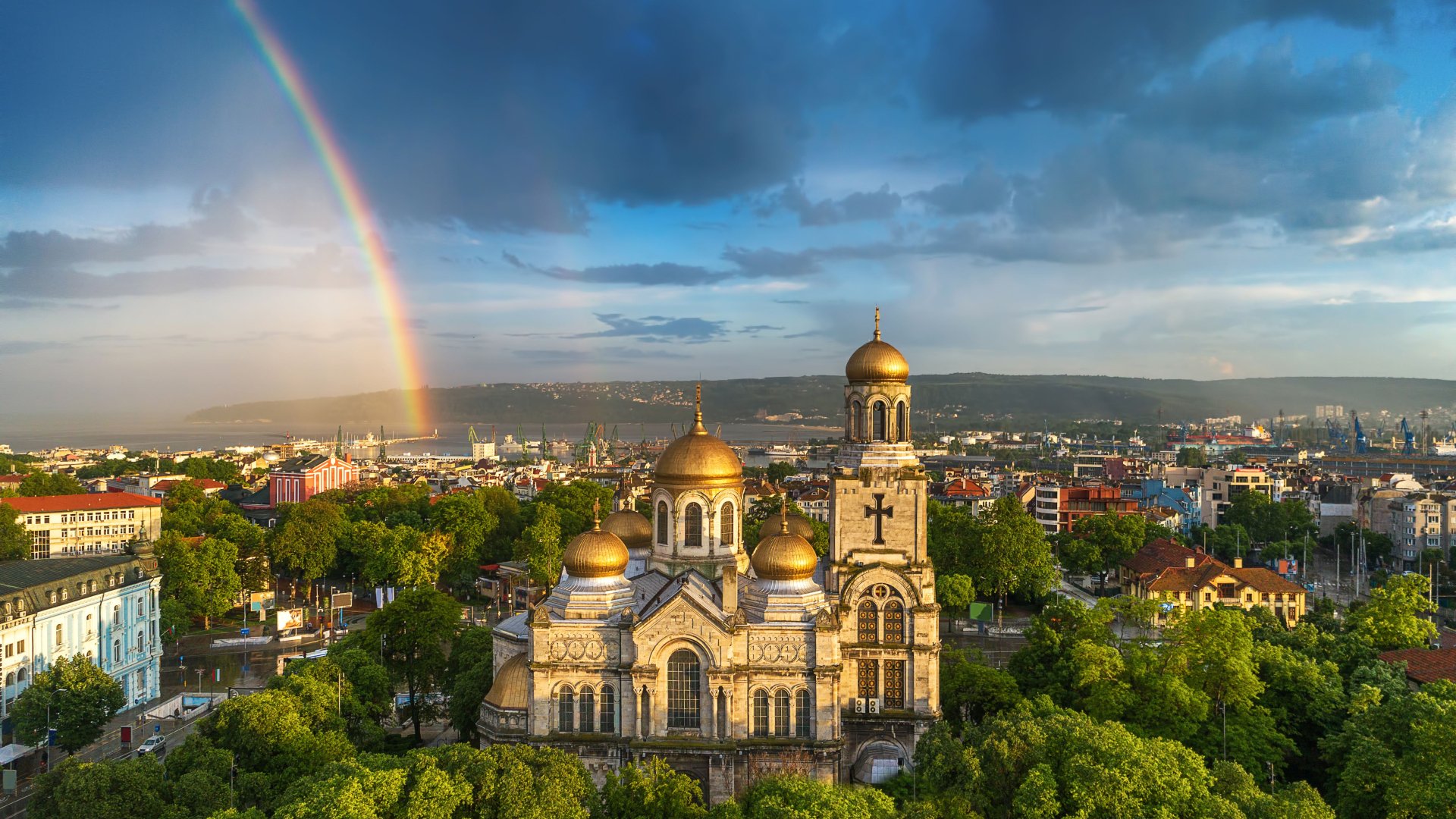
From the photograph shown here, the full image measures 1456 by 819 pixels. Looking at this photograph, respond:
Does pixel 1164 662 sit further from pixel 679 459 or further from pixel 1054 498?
pixel 1054 498

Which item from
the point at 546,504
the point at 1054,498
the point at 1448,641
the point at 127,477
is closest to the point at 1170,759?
the point at 1448,641

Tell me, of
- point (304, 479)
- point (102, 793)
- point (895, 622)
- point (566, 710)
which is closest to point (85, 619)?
point (102, 793)

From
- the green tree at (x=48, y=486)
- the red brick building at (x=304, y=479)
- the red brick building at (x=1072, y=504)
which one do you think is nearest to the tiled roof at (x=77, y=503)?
the green tree at (x=48, y=486)

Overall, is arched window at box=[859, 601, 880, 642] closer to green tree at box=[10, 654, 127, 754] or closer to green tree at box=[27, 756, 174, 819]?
green tree at box=[27, 756, 174, 819]

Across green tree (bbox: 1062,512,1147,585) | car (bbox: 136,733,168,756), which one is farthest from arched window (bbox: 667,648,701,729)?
green tree (bbox: 1062,512,1147,585)

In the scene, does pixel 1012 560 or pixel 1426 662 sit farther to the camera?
pixel 1012 560

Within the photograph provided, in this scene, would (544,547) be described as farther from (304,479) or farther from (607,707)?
(304,479)
